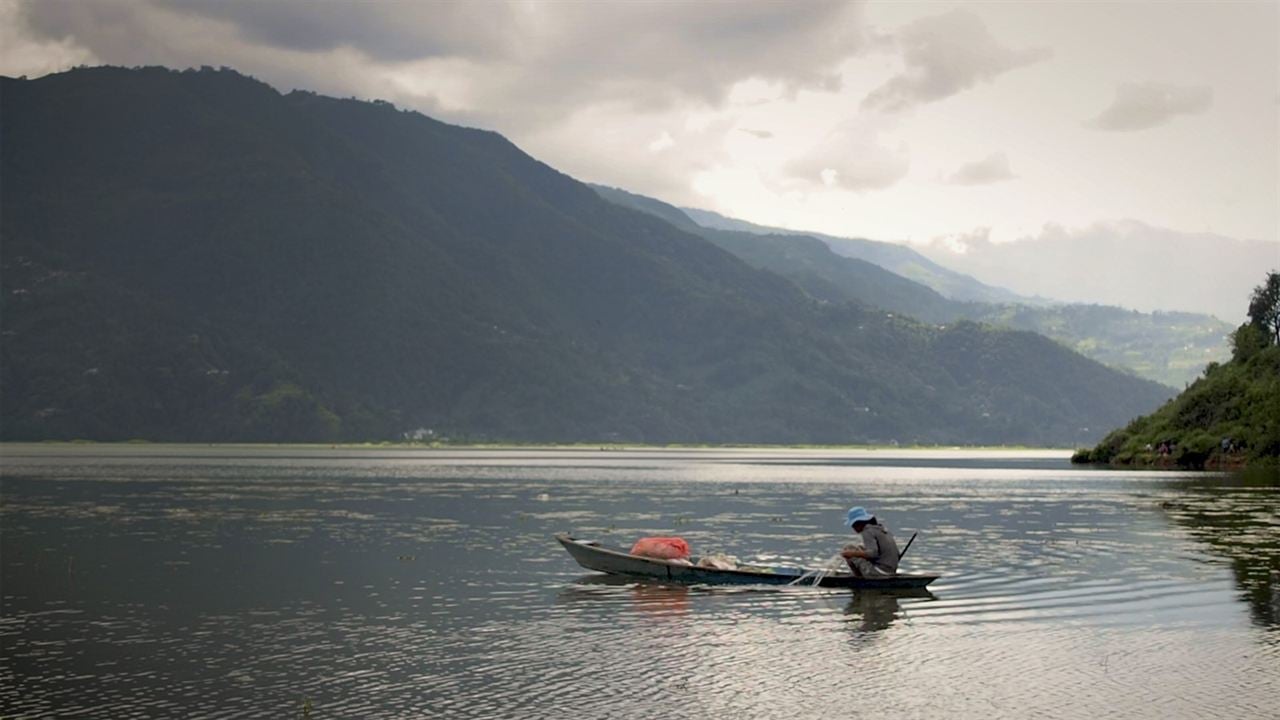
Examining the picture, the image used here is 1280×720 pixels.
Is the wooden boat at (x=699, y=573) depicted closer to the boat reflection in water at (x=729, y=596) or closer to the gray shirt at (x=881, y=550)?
the boat reflection in water at (x=729, y=596)

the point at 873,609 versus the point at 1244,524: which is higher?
the point at 1244,524

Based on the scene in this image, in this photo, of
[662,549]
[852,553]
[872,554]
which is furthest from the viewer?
[662,549]

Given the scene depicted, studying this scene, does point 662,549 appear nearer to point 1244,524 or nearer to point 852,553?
point 852,553

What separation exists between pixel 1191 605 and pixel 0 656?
118ft

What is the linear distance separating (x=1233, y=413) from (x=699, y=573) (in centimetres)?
13916

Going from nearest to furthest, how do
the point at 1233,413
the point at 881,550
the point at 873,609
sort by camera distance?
the point at 873,609
the point at 881,550
the point at 1233,413

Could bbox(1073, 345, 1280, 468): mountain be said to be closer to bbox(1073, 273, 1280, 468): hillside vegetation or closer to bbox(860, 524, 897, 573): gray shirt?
bbox(1073, 273, 1280, 468): hillside vegetation

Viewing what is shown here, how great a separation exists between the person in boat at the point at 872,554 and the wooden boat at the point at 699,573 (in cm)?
36

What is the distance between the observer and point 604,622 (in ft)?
129

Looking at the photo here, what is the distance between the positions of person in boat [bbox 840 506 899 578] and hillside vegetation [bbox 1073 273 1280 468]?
4880 inches

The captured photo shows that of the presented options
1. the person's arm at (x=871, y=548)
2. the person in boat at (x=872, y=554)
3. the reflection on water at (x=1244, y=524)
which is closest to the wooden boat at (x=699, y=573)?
the person in boat at (x=872, y=554)

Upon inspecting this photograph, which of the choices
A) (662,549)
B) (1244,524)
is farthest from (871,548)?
(1244,524)

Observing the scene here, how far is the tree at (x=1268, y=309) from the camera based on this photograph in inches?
6944

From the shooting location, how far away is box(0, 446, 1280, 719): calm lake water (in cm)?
2819
